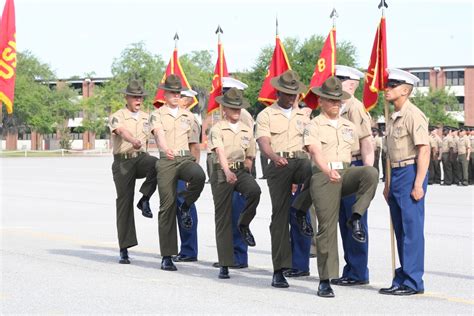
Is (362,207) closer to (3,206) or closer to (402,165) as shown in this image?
(402,165)

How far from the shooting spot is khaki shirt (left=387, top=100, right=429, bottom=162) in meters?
8.45

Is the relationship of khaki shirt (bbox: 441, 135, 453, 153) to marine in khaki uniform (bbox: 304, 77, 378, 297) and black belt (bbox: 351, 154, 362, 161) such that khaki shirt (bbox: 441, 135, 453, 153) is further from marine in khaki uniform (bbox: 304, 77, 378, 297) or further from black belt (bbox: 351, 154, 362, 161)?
marine in khaki uniform (bbox: 304, 77, 378, 297)

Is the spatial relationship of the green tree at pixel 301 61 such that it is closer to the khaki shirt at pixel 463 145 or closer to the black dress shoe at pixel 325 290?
the khaki shirt at pixel 463 145

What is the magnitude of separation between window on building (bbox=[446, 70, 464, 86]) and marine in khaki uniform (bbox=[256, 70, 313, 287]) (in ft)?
304

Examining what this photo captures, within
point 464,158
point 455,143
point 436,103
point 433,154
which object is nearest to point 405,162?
point 433,154

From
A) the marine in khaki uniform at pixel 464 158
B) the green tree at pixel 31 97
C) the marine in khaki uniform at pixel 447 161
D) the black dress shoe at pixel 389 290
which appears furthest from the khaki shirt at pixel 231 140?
the green tree at pixel 31 97

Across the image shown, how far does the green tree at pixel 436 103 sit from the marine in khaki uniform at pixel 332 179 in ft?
265

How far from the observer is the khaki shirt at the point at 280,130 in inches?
363

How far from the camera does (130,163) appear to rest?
11070 millimetres

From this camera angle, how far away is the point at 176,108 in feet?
35.1

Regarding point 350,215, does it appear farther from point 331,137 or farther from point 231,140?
point 231,140

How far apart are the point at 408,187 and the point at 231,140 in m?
2.12

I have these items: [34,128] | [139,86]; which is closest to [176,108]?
[139,86]

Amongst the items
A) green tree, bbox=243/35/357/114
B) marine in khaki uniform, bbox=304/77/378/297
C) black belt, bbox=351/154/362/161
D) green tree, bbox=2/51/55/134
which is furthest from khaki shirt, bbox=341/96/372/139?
green tree, bbox=2/51/55/134
